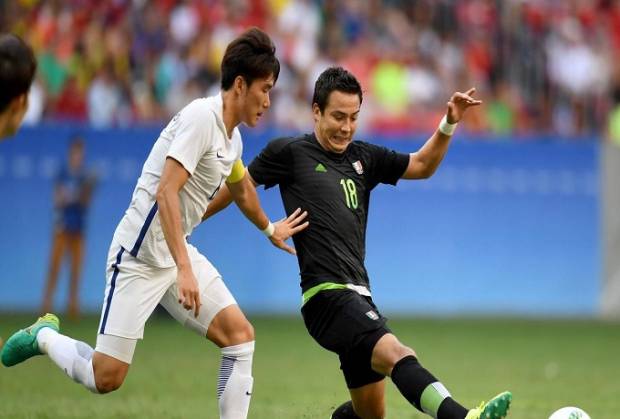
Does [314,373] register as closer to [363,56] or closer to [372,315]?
A: [372,315]

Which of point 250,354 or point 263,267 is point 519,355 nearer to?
point 263,267

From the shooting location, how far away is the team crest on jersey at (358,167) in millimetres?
8750

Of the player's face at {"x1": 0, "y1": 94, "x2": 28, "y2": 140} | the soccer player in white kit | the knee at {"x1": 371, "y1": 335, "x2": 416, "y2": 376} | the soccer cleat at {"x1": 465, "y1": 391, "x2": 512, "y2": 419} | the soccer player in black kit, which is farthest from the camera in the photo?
the soccer player in white kit

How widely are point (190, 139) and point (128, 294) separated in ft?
3.83

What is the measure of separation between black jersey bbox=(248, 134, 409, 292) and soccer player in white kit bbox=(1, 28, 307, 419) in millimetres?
156

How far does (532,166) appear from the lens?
20797mm

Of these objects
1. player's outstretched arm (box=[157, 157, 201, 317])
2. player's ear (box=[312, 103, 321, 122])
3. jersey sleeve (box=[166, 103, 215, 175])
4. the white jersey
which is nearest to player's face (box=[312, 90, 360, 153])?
player's ear (box=[312, 103, 321, 122])

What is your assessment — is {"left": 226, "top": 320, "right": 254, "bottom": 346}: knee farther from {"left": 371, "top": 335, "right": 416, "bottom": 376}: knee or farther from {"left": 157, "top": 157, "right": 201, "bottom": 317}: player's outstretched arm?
{"left": 371, "top": 335, "right": 416, "bottom": 376}: knee

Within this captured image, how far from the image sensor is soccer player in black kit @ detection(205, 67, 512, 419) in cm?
804

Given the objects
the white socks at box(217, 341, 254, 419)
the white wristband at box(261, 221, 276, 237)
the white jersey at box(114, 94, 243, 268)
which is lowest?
the white socks at box(217, 341, 254, 419)

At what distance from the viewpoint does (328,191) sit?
338 inches

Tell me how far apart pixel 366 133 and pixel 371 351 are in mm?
13357

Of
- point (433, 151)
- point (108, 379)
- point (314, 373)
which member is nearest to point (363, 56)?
point (314, 373)

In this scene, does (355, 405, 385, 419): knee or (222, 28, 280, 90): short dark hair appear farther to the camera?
(355, 405, 385, 419): knee
